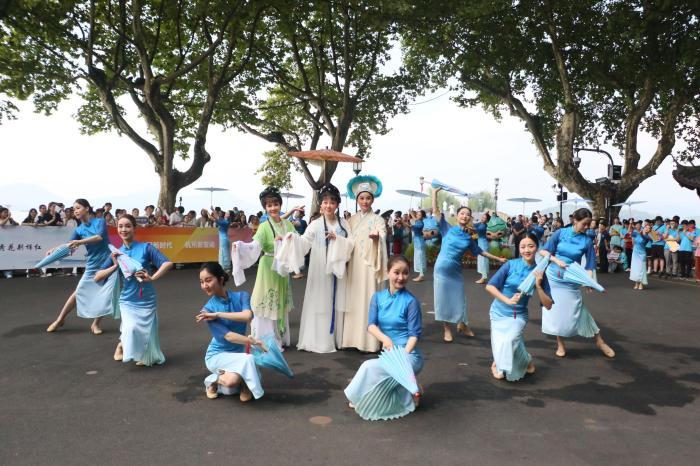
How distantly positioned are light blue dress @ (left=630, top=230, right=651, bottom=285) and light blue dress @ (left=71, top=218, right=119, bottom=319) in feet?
36.2

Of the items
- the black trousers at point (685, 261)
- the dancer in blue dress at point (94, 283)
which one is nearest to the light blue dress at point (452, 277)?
the dancer in blue dress at point (94, 283)

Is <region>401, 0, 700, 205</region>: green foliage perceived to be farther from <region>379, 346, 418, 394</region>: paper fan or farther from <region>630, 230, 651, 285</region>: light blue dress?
<region>379, 346, 418, 394</region>: paper fan

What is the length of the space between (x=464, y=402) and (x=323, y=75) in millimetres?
18312

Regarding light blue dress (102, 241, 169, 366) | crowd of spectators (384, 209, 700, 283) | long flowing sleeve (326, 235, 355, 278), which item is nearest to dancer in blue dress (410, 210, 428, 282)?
crowd of spectators (384, 209, 700, 283)

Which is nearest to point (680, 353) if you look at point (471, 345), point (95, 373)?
point (471, 345)

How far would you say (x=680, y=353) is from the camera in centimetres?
609

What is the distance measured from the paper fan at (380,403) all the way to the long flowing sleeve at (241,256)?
1.96 m

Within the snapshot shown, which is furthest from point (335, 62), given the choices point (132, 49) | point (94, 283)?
point (94, 283)

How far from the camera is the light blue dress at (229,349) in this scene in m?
4.15

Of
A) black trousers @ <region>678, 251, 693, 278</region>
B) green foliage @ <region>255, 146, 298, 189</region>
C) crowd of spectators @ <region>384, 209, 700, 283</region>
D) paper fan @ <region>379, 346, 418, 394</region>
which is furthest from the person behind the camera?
green foliage @ <region>255, 146, 298, 189</region>

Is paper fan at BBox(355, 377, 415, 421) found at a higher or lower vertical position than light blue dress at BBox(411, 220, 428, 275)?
lower

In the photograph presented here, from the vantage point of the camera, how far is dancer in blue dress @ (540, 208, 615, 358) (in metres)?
5.82

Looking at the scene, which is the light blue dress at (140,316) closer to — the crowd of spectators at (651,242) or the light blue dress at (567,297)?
the light blue dress at (567,297)

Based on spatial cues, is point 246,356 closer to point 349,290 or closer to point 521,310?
point 349,290
